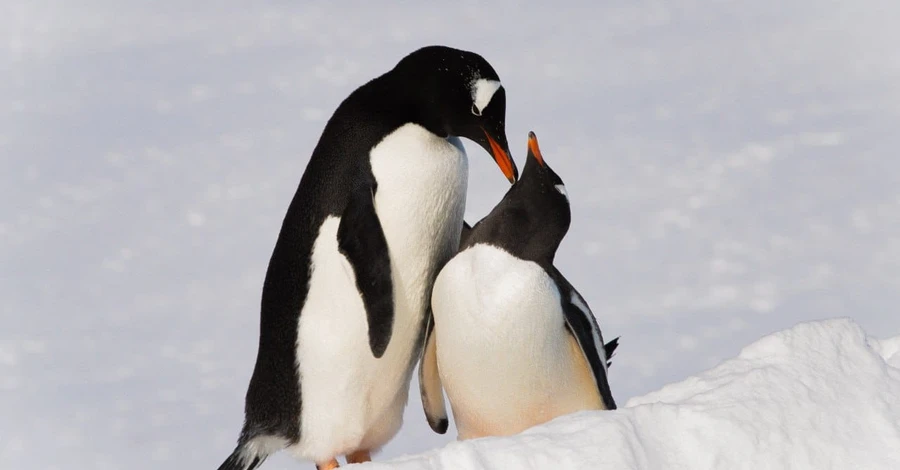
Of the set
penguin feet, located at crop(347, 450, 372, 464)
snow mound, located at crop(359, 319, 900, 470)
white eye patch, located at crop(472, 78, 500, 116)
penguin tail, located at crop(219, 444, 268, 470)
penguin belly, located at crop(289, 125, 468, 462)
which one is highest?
white eye patch, located at crop(472, 78, 500, 116)

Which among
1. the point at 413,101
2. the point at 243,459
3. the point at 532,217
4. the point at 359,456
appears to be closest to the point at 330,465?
the point at 359,456

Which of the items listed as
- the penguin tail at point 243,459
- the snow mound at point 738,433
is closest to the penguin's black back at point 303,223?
the penguin tail at point 243,459

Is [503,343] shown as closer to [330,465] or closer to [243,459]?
[330,465]

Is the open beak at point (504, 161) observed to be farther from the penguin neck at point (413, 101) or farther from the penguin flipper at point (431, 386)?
the penguin flipper at point (431, 386)

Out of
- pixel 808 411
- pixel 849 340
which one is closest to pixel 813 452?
pixel 808 411

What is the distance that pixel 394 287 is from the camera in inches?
139

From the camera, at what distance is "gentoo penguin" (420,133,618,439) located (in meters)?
3.35

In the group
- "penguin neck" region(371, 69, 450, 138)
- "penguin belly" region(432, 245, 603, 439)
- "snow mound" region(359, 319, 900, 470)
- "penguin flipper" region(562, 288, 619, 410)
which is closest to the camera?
"snow mound" region(359, 319, 900, 470)

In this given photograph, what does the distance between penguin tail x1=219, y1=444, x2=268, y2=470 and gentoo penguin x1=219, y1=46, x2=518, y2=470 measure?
0.72 ft

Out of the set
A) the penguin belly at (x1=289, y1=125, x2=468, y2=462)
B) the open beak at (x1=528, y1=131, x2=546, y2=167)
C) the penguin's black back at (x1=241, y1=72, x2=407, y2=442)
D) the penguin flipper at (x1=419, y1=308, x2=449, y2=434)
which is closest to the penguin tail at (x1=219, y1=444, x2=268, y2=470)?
the penguin's black back at (x1=241, y1=72, x2=407, y2=442)

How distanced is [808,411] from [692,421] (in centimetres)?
29

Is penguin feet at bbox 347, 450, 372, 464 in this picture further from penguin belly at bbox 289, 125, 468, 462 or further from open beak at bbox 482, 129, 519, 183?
open beak at bbox 482, 129, 519, 183

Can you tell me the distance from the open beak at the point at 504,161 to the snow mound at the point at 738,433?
111cm

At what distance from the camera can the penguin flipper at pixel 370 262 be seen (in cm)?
347
